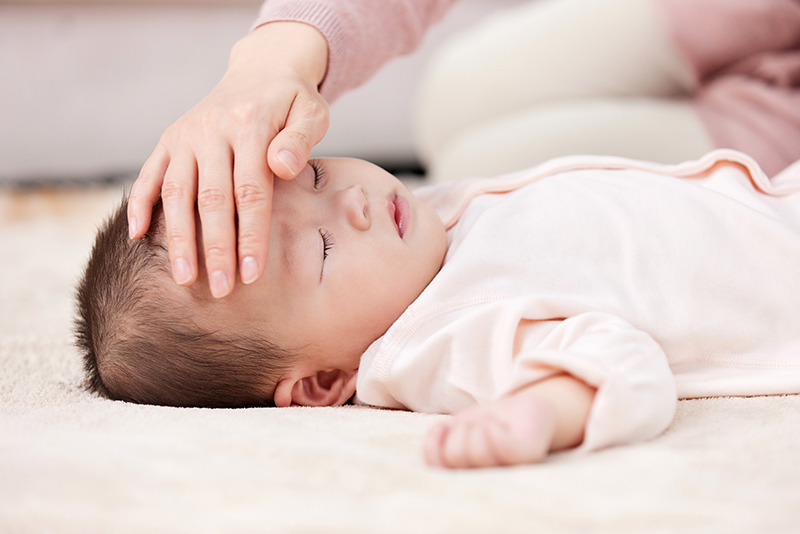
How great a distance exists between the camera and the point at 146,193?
0.67 m

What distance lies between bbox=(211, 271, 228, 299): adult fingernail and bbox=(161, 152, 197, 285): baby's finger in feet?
0.08

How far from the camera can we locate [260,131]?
667 mm

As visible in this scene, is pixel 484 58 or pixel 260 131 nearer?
pixel 260 131

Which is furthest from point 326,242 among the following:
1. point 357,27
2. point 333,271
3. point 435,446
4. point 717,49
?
point 717,49

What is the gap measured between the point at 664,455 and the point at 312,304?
0.38m

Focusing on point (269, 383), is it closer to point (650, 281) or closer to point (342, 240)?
point (342, 240)

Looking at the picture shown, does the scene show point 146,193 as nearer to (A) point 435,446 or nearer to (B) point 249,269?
(B) point 249,269

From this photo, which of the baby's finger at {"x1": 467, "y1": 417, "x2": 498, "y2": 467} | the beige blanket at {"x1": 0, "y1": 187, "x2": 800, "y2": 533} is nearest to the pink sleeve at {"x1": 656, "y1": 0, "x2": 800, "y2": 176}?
the beige blanket at {"x1": 0, "y1": 187, "x2": 800, "y2": 533}

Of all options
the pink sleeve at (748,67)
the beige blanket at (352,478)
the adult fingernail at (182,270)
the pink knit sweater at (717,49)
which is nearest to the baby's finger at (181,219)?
the adult fingernail at (182,270)

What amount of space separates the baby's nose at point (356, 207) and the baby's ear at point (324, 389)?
18 cm

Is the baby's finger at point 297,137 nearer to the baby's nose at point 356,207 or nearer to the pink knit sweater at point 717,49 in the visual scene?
the baby's nose at point 356,207

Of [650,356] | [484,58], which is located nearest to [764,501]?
[650,356]

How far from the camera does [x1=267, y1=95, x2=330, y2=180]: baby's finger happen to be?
65cm

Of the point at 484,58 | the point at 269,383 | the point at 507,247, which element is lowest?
the point at 269,383
